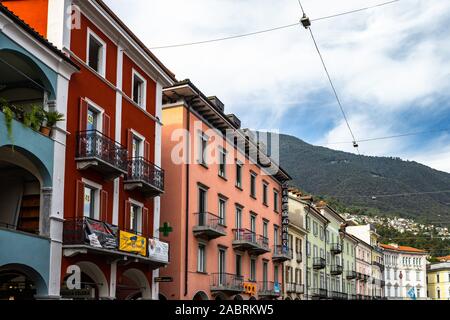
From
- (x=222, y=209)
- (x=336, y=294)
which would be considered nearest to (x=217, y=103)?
(x=222, y=209)

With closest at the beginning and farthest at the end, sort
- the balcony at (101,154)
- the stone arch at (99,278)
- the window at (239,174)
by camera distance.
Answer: the balcony at (101,154)
the stone arch at (99,278)
the window at (239,174)

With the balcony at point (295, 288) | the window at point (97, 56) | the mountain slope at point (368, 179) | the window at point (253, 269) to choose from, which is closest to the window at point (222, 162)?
the window at point (253, 269)

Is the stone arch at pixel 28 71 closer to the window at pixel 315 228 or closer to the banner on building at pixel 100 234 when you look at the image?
the banner on building at pixel 100 234

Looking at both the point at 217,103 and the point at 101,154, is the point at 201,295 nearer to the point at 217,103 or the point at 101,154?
the point at 217,103

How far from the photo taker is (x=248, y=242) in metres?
35.7

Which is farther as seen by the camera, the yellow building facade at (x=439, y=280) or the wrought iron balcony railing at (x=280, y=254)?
the yellow building facade at (x=439, y=280)

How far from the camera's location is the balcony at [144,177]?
77.2 feet

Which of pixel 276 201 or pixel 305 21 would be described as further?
pixel 276 201

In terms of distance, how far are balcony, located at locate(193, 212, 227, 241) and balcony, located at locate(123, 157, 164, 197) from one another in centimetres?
565

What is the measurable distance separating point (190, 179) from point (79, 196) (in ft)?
36.8

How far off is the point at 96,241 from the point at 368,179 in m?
138

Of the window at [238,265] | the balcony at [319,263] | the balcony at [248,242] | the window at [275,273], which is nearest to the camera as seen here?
the balcony at [248,242]

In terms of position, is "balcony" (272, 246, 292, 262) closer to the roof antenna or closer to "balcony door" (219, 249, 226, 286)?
"balcony door" (219, 249, 226, 286)
